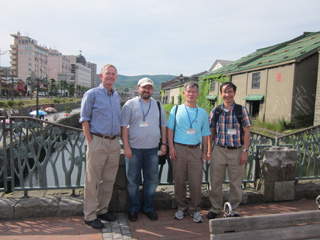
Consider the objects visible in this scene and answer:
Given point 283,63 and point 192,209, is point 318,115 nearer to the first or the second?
point 283,63

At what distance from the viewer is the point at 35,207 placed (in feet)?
10.8

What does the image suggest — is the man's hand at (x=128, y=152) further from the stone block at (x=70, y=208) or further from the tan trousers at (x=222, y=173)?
the tan trousers at (x=222, y=173)

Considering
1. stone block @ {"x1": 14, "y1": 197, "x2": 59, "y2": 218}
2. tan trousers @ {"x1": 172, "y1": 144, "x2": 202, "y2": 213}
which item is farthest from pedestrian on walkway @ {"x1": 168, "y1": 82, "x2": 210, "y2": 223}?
stone block @ {"x1": 14, "y1": 197, "x2": 59, "y2": 218}

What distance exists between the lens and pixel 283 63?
1667cm

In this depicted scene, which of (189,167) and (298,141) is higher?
(298,141)

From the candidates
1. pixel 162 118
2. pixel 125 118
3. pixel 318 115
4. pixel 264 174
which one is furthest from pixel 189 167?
pixel 318 115

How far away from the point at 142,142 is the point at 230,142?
1158mm

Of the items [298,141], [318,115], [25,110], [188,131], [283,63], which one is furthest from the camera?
[25,110]

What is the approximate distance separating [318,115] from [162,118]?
13909mm

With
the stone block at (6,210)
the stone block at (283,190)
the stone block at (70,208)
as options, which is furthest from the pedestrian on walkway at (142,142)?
the stone block at (283,190)

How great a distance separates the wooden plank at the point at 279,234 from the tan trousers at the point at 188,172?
1.50 m

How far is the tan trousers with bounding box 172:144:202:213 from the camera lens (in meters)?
3.32

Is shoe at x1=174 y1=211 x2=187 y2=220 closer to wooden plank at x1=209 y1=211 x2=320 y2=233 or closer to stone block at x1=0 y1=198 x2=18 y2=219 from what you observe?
wooden plank at x1=209 y1=211 x2=320 y2=233

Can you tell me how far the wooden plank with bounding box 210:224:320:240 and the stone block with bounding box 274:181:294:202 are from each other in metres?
2.09
